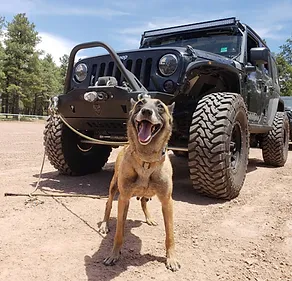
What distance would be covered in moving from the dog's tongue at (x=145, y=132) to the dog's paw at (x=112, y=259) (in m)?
0.85

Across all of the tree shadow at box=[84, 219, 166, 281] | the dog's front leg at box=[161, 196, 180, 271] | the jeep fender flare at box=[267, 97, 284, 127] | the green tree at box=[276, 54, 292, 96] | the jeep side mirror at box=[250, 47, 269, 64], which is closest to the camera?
the tree shadow at box=[84, 219, 166, 281]

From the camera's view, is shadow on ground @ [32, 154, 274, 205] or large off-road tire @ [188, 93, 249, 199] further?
shadow on ground @ [32, 154, 274, 205]

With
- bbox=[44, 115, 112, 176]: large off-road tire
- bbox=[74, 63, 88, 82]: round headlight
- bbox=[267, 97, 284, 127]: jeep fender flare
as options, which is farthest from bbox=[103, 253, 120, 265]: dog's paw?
bbox=[267, 97, 284, 127]: jeep fender flare

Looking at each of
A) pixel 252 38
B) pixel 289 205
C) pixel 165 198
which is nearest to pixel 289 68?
pixel 252 38

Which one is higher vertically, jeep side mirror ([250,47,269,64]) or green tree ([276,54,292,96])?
green tree ([276,54,292,96])

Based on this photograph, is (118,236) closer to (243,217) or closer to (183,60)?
(243,217)

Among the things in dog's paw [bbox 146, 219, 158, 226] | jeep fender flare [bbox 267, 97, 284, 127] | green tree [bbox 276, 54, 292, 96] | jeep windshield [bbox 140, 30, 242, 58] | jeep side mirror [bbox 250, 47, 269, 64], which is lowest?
dog's paw [bbox 146, 219, 158, 226]

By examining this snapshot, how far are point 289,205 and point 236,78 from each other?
1882mm

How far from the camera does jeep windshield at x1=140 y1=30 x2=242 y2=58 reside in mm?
5239

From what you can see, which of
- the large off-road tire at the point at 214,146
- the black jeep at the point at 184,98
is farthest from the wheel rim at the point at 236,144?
the large off-road tire at the point at 214,146

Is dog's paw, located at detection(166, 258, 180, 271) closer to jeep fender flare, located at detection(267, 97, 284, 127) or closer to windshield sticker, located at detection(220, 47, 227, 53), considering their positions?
windshield sticker, located at detection(220, 47, 227, 53)

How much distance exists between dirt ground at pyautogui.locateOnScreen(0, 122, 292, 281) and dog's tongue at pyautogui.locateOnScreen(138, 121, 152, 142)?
2.89 feet

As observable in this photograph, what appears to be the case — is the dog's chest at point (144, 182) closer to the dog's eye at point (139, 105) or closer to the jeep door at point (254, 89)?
the dog's eye at point (139, 105)

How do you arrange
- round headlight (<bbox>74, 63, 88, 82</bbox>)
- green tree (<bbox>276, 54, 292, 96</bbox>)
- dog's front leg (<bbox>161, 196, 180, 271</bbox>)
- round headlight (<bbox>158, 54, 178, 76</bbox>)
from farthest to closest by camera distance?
green tree (<bbox>276, 54, 292, 96</bbox>) → round headlight (<bbox>74, 63, 88, 82</bbox>) → round headlight (<bbox>158, 54, 178, 76</bbox>) → dog's front leg (<bbox>161, 196, 180, 271</bbox>)
